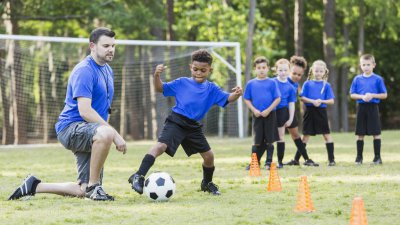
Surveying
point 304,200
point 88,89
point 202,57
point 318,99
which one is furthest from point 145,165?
point 318,99

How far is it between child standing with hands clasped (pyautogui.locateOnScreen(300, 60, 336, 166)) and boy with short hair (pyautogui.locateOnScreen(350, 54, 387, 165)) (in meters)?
0.44

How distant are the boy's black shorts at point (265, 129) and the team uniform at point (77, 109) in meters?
3.86

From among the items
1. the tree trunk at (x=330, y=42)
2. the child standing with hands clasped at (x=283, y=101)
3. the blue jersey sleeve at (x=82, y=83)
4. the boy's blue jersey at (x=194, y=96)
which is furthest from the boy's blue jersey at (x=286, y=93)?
the tree trunk at (x=330, y=42)

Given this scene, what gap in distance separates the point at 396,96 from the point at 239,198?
3348cm

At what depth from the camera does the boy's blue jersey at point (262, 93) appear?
10891 millimetres

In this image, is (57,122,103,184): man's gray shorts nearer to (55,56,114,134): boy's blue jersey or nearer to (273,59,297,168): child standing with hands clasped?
(55,56,114,134): boy's blue jersey

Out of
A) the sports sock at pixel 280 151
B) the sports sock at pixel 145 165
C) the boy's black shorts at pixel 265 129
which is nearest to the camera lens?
the sports sock at pixel 145 165

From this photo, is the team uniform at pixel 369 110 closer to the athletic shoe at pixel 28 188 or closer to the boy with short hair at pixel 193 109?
the boy with short hair at pixel 193 109

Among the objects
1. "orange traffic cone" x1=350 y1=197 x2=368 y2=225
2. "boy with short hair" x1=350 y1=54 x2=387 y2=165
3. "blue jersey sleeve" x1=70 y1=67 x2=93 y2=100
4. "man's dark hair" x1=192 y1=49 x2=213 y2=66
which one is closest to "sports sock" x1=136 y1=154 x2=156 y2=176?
"blue jersey sleeve" x1=70 y1=67 x2=93 y2=100

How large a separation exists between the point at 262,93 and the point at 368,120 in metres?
2.03

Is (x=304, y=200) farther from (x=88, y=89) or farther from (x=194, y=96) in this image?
(x=88, y=89)

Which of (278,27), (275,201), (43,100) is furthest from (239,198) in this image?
(278,27)

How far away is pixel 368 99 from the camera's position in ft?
38.0

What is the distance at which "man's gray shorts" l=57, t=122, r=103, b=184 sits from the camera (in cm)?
721
